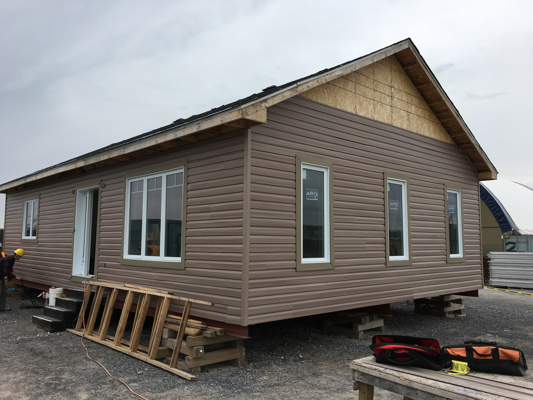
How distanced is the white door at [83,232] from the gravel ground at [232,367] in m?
1.57

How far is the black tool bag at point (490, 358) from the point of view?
361 centimetres

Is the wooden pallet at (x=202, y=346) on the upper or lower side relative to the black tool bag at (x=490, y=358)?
lower

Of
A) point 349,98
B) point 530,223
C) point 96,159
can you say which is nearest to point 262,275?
point 349,98

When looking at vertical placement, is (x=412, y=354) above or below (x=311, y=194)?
below

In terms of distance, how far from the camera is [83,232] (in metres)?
10.4

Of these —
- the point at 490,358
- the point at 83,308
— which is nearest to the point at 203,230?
the point at 83,308

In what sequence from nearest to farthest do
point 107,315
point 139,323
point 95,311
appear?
1. point 139,323
2. point 107,315
3. point 95,311

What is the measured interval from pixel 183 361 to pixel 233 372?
2.39 feet

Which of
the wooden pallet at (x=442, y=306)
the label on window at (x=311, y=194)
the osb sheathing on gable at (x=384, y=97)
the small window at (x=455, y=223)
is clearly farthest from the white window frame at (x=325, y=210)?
the wooden pallet at (x=442, y=306)

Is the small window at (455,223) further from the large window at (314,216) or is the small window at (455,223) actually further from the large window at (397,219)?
the large window at (314,216)

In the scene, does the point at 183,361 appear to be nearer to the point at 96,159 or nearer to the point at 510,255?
the point at 96,159

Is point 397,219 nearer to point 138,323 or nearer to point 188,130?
point 188,130

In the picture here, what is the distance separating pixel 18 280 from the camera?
42.9 ft

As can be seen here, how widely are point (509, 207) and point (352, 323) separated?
58.7 feet
